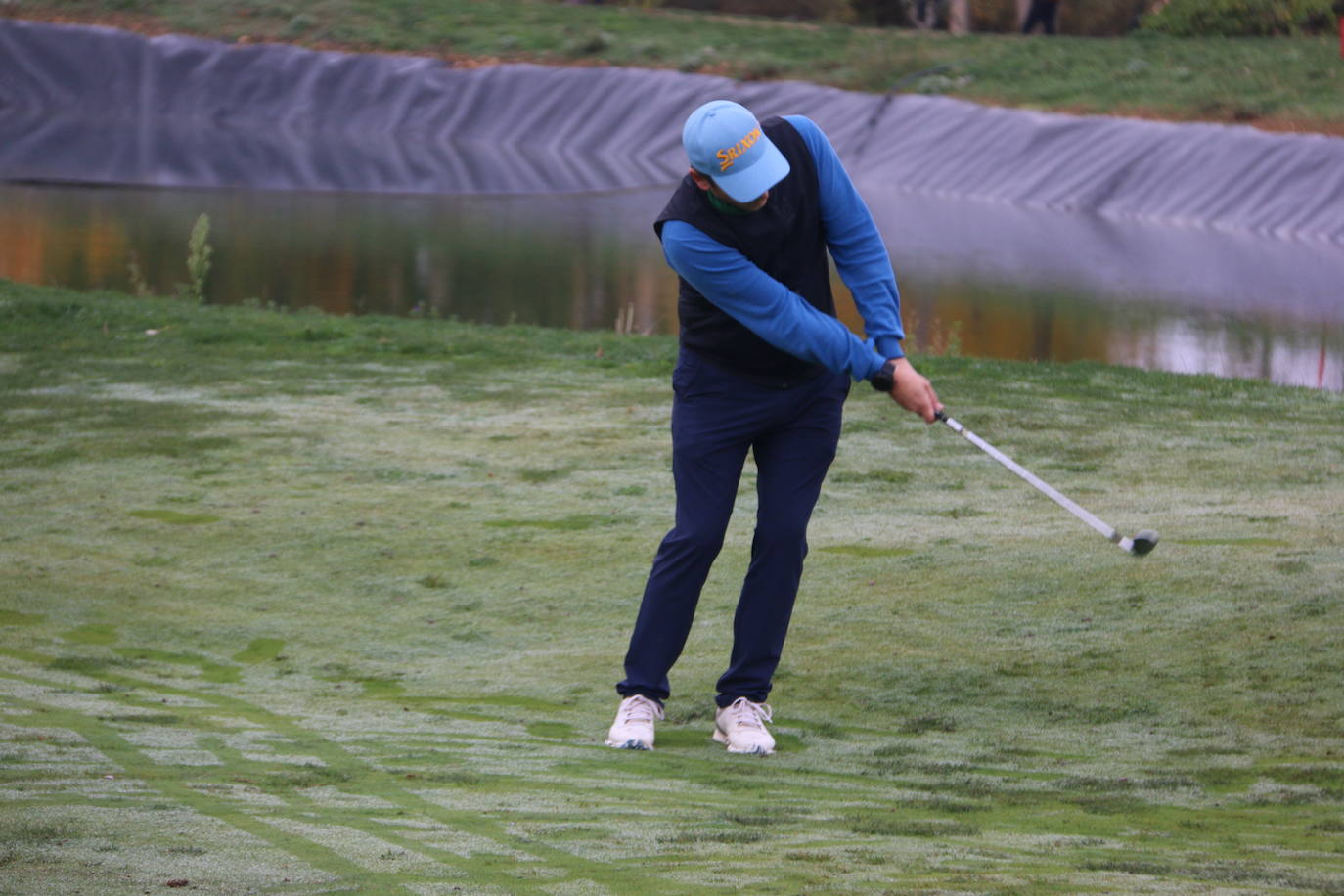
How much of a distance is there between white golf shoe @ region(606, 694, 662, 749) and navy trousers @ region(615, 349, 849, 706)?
0.04 m

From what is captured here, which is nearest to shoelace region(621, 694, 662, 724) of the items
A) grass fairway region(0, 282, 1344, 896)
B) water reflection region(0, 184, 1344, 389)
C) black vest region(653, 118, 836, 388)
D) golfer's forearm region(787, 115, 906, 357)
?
grass fairway region(0, 282, 1344, 896)

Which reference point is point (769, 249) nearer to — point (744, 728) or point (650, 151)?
point (744, 728)

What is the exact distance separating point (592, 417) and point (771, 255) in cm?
497

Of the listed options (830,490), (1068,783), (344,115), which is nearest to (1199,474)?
(830,490)

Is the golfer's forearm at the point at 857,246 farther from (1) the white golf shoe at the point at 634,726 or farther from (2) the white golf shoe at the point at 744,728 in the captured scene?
(1) the white golf shoe at the point at 634,726

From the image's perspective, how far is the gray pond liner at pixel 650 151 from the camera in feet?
75.2

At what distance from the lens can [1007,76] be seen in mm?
31391

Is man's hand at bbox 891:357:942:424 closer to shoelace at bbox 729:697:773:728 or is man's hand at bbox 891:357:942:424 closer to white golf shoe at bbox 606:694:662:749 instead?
shoelace at bbox 729:697:773:728

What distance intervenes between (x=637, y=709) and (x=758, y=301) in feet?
3.69

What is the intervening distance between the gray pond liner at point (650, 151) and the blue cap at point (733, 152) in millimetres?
15771

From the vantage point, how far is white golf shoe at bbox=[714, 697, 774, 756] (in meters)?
4.44

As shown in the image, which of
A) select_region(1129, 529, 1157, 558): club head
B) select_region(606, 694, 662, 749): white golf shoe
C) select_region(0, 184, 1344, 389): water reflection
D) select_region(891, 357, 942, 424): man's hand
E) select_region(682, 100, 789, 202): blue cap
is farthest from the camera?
select_region(0, 184, 1344, 389): water reflection

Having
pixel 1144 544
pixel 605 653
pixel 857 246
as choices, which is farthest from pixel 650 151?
pixel 1144 544

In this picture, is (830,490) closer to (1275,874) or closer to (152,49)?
(1275,874)
